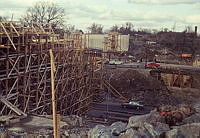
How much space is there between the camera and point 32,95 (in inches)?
711

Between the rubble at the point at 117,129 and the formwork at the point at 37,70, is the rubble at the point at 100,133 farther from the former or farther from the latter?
the formwork at the point at 37,70

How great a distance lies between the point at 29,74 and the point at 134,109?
39.4 ft

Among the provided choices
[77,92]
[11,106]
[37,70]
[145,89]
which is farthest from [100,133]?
[145,89]

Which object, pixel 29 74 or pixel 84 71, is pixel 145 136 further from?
pixel 84 71

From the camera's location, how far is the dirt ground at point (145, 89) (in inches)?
1250

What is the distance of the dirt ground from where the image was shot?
31750mm

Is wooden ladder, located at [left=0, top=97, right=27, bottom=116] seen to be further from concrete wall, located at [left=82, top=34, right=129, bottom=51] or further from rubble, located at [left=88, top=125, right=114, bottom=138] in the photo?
concrete wall, located at [left=82, top=34, right=129, bottom=51]

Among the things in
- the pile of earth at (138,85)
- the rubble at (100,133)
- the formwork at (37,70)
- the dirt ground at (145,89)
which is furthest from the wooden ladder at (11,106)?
the pile of earth at (138,85)

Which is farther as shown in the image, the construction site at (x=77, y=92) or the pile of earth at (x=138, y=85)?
the pile of earth at (x=138, y=85)

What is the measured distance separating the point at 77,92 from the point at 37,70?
639 cm

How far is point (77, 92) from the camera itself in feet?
77.7

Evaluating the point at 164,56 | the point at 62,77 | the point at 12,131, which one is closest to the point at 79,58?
the point at 62,77

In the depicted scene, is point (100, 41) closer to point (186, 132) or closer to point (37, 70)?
point (37, 70)

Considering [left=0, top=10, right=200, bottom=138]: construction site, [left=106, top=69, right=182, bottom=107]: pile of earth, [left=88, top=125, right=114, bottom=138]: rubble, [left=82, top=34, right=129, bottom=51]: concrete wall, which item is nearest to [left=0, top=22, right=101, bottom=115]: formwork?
[left=0, top=10, right=200, bottom=138]: construction site
